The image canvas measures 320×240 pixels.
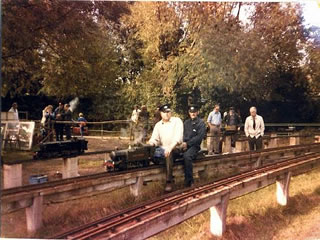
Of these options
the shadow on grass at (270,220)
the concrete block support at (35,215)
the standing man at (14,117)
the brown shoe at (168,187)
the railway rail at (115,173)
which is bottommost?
the shadow on grass at (270,220)

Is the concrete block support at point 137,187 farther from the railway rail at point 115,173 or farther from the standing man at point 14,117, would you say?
the standing man at point 14,117

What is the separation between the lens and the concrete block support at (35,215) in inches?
62.4

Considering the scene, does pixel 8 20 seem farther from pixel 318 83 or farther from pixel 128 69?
pixel 318 83

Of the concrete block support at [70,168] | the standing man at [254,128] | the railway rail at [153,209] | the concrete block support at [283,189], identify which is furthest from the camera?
the concrete block support at [283,189]

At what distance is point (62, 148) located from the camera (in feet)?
5.51

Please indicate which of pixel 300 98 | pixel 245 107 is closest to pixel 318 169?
pixel 300 98

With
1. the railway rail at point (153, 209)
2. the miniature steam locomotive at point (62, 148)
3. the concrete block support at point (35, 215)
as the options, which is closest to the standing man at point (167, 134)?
the railway rail at point (153, 209)

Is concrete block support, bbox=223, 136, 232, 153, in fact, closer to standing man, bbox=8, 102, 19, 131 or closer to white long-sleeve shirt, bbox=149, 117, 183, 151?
white long-sleeve shirt, bbox=149, 117, 183, 151

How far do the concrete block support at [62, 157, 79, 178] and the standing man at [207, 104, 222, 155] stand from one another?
77cm

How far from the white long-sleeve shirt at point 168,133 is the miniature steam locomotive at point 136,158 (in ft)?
0.15

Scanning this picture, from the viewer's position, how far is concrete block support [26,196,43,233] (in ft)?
5.20

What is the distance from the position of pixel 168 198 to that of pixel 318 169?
3.25 ft

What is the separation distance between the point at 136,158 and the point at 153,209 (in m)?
0.29

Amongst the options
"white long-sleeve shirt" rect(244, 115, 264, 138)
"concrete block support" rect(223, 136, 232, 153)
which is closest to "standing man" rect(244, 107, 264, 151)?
"white long-sleeve shirt" rect(244, 115, 264, 138)
